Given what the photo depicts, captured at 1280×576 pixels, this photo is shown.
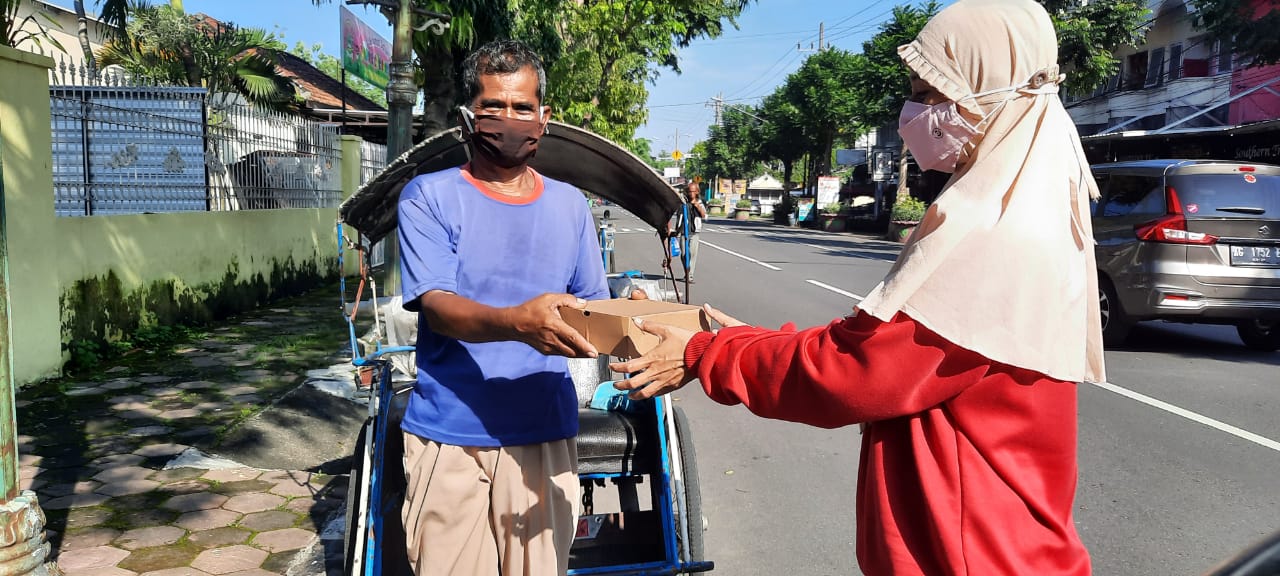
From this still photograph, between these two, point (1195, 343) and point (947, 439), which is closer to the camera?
point (947, 439)

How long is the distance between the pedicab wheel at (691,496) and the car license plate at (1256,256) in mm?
7098

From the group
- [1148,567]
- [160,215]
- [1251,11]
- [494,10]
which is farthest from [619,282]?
[1251,11]

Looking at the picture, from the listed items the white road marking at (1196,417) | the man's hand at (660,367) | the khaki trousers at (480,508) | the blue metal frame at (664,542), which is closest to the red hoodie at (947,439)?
the man's hand at (660,367)

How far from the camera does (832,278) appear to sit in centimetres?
1619

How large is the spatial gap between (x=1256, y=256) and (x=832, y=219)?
32961 mm

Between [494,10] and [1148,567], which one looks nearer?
[1148,567]

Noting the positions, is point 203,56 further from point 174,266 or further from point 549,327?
point 549,327

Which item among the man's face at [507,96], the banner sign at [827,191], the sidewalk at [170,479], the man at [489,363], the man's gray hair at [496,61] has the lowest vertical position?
the sidewalk at [170,479]

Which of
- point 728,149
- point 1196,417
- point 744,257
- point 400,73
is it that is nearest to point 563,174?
point 400,73

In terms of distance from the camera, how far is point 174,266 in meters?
9.51

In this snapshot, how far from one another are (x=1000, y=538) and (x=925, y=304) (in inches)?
15.7

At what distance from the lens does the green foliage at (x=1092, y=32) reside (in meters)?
23.2

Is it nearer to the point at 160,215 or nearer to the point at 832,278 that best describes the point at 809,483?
the point at 160,215

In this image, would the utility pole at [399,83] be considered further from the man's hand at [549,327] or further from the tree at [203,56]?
the tree at [203,56]
